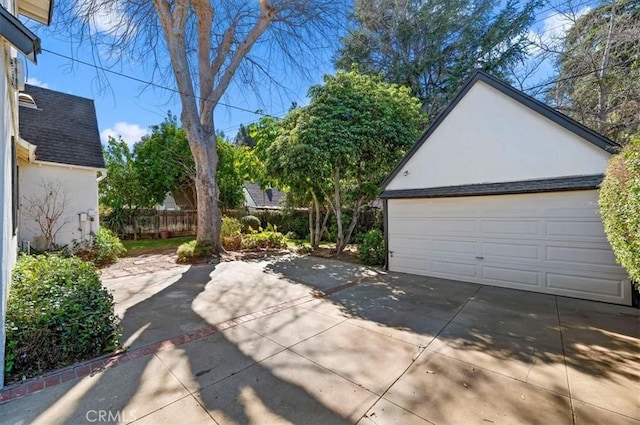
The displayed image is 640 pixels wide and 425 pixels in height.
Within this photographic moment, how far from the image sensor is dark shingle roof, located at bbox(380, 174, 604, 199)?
5156mm

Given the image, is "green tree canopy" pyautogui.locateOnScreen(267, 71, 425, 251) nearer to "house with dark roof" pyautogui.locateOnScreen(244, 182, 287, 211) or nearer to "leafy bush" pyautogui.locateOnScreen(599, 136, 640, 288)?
"leafy bush" pyautogui.locateOnScreen(599, 136, 640, 288)

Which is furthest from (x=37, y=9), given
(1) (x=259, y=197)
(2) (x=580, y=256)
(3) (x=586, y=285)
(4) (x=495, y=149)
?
(1) (x=259, y=197)

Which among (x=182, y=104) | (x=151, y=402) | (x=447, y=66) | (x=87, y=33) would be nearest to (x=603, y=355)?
(x=151, y=402)

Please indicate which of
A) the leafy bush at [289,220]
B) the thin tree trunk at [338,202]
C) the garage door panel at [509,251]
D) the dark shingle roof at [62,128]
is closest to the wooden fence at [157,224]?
the leafy bush at [289,220]

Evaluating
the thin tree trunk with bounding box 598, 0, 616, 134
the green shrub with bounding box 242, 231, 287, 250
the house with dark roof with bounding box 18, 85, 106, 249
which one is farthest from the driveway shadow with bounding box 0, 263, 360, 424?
the thin tree trunk with bounding box 598, 0, 616, 134

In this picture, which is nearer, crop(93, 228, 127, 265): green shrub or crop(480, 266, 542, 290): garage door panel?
crop(480, 266, 542, 290): garage door panel

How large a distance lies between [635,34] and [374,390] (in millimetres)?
11005

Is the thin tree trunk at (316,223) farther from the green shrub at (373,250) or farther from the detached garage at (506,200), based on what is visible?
the detached garage at (506,200)

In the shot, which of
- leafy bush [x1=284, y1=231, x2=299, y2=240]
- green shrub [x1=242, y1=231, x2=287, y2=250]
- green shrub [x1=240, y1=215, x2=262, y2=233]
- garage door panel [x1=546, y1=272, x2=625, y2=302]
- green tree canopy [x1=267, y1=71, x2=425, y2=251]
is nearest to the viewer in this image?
garage door panel [x1=546, y1=272, x2=625, y2=302]

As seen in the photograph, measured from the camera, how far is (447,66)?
17.0 m

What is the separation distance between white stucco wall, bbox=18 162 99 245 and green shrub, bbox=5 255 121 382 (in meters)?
6.30

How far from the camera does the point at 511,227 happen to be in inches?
238

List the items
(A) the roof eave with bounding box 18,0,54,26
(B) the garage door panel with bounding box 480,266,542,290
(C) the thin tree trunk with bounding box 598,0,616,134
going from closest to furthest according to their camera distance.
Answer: (A) the roof eave with bounding box 18,0,54,26
(B) the garage door panel with bounding box 480,266,542,290
(C) the thin tree trunk with bounding box 598,0,616,134

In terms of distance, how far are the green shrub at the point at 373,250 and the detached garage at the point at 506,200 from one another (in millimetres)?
919
